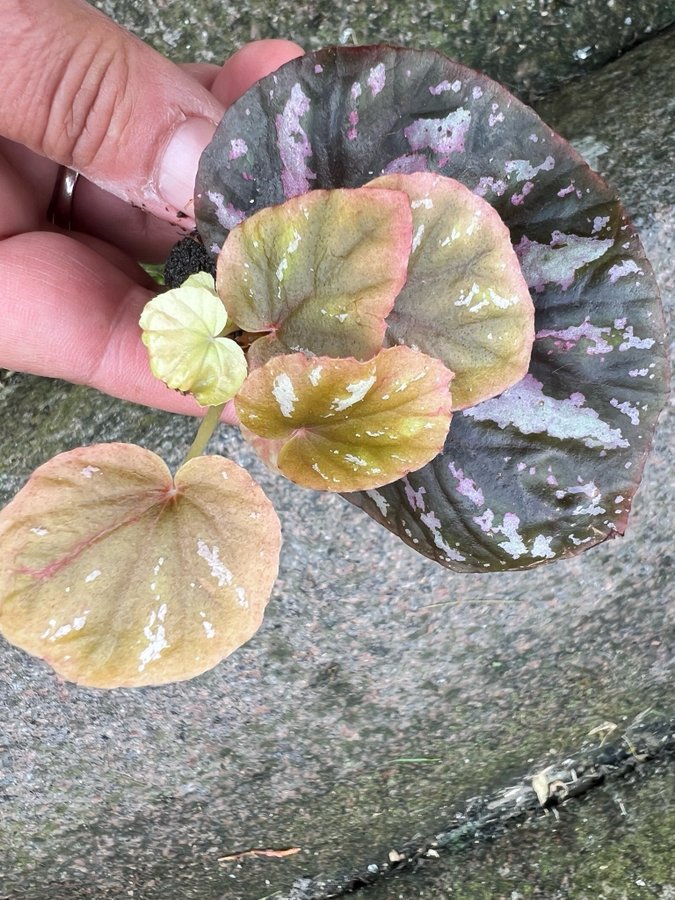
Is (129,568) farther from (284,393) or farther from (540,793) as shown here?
(540,793)

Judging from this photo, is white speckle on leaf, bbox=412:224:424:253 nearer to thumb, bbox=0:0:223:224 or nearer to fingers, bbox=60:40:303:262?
thumb, bbox=0:0:223:224

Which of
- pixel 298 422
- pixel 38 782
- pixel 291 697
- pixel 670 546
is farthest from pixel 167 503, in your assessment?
pixel 38 782

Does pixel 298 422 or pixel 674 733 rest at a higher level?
pixel 298 422

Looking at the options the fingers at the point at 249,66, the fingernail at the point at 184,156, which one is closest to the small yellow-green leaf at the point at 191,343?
the fingernail at the point at 184,156

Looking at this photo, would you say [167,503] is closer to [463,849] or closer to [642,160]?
[642,160]

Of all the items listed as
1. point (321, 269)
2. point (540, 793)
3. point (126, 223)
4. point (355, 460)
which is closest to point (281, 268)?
point (321, 269)

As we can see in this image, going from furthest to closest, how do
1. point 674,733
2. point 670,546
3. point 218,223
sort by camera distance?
point 674,733, point 670,546, point 218,223

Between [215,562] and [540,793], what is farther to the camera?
[540,793]

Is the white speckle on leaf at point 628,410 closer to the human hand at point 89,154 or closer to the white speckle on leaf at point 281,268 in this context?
the white speckle on leaf at point 281,268
